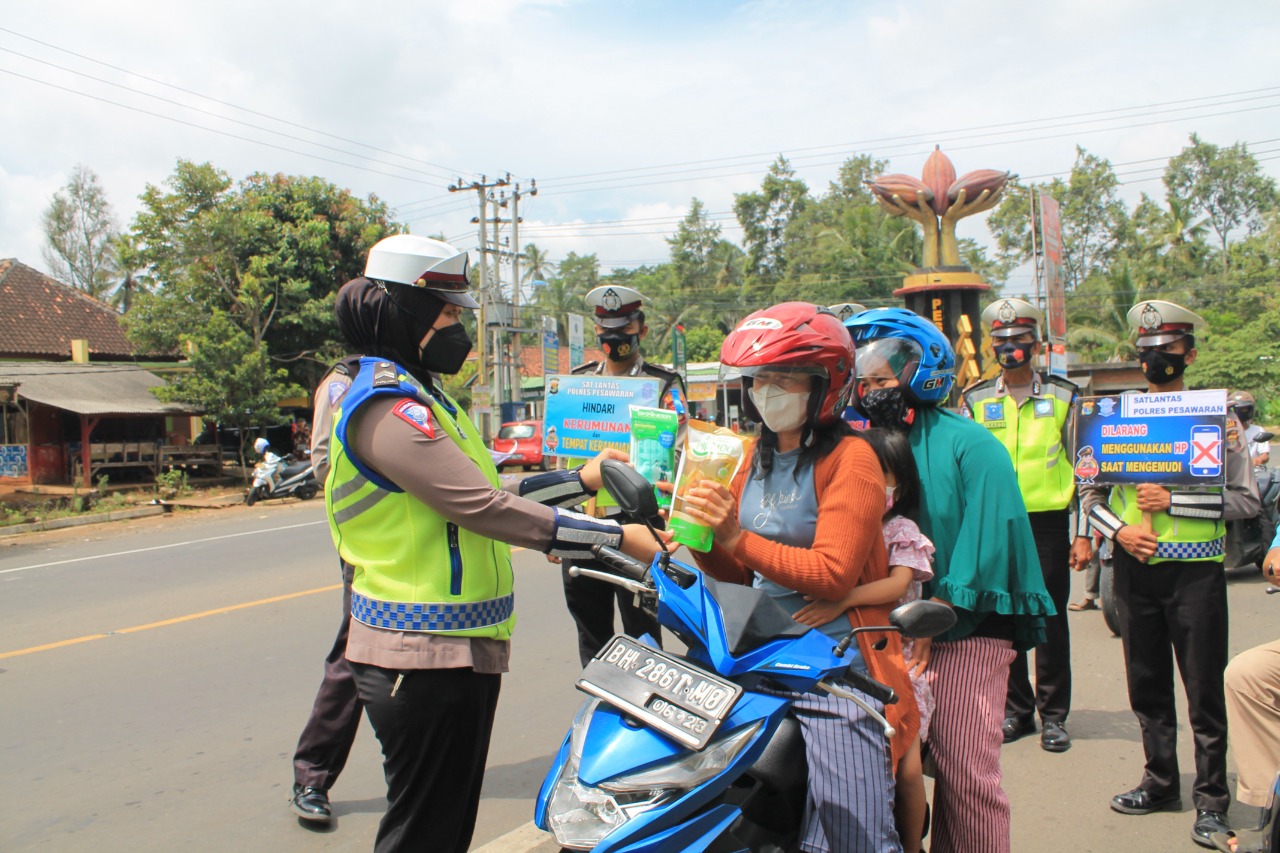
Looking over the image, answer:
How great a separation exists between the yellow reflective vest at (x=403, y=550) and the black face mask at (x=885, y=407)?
1.20 metres

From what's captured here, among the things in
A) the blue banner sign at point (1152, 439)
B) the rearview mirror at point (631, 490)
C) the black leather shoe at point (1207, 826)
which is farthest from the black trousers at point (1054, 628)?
the rearview mirror at point (631, 490)

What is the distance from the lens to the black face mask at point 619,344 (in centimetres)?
443

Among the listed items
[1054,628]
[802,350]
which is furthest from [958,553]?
[1054,628]

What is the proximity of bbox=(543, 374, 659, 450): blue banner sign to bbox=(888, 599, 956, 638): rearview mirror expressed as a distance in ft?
7.36

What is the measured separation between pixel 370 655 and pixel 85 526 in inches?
626

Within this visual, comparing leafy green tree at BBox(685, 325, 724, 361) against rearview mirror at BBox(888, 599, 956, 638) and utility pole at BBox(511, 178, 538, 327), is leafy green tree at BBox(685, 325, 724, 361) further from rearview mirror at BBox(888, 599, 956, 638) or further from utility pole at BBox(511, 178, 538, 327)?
rearview mirror at BBox(888, 599, 956, 638)

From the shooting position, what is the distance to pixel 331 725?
3754mm

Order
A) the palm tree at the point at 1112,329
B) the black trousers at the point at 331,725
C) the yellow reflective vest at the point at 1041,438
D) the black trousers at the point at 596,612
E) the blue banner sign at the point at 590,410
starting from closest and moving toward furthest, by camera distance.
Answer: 1. the black trousers at the point at 331,725
2. the black trousers at the point at 596,612
3. the blue banner sign at the point at 590,410
4. the yellow reflective vest at the point at 1041,438
5. the palm tree at the point at 1112,329

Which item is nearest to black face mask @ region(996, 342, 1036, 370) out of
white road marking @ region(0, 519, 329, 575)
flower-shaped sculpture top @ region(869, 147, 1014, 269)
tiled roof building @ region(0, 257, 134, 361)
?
white road marking @ region(0, 519, 329, 575)

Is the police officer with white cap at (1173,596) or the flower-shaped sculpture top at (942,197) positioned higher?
the flower-shaped sculpture top at (942,197)

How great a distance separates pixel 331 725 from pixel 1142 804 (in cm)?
329

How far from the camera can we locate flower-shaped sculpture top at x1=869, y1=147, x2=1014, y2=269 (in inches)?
695

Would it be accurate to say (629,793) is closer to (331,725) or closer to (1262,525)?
(331,725)

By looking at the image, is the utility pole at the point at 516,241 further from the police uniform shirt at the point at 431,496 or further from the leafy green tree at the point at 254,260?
the police uniform shirt at the point at 431,496
